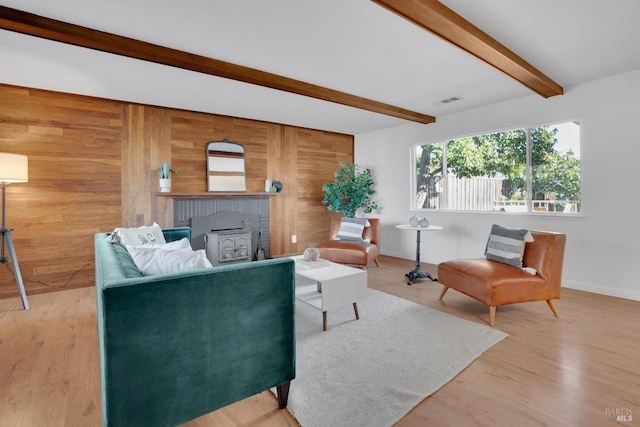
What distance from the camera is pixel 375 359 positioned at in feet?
7.09

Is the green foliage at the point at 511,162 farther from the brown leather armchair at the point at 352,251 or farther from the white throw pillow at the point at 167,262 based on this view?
the white throw pillow at the point at 167,262

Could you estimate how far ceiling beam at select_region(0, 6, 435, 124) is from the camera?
7.26ft

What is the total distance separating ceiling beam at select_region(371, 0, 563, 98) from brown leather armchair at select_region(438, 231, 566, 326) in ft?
5.19

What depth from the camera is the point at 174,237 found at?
3447 mm

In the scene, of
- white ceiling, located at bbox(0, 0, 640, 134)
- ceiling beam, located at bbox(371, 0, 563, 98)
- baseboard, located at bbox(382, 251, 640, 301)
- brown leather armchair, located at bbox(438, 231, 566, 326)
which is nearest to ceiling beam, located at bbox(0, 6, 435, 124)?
white ceiling, located at bbox(0, 0, 640, 134)

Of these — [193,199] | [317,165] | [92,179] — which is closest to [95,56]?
[92,179]

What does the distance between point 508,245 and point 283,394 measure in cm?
253

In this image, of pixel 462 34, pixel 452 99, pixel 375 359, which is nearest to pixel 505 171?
pixel 452 99

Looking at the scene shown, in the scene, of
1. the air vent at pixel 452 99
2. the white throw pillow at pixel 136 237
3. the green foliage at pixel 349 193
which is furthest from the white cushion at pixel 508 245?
the white throw pillow at pixel 136 237

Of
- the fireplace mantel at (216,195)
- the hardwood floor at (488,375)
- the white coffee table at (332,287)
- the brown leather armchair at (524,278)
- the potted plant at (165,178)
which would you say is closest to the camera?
the hardwood floor at (488,375)

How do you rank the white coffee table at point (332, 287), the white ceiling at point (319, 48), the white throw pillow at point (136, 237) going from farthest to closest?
1. the white coffee table at point (332, 287)
2. the white throw pillow at point (136, 237)
3. the white ceiling at point (319, 48)

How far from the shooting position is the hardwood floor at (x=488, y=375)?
5.32ft

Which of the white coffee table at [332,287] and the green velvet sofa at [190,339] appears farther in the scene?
the white coffee table at [332,287]

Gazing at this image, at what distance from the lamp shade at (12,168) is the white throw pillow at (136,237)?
1385 millimetres
